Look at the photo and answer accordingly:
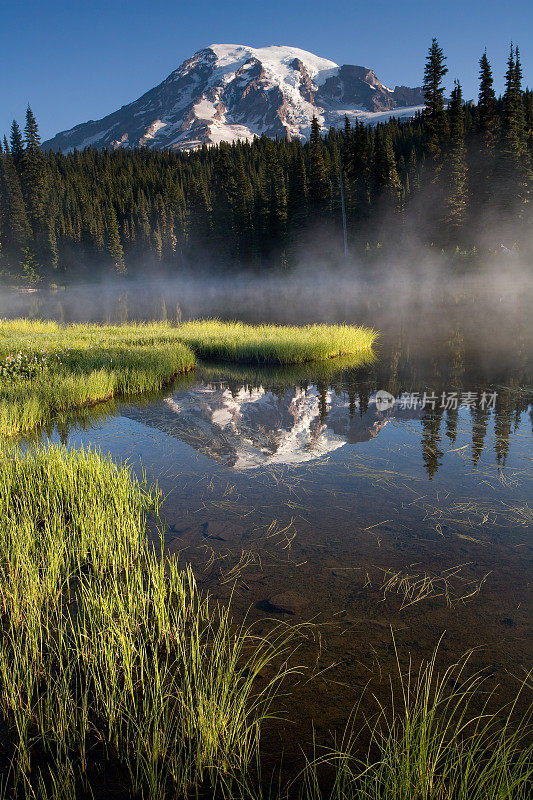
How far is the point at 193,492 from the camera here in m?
8.67

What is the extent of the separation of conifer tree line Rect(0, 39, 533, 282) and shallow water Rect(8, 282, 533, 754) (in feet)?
162

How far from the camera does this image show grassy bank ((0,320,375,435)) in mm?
14242

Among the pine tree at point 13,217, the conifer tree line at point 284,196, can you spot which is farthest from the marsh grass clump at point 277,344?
the pine tree at point 13,217

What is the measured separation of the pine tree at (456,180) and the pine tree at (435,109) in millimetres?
2840

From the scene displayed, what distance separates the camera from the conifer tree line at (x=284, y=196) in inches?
2253

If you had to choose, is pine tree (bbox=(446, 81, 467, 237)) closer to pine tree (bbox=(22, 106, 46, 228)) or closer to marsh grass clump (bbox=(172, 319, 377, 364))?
marsh grass clump (bbox=(172, 319, 377, 364))

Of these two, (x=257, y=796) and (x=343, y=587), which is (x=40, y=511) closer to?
(x=343, y=587)

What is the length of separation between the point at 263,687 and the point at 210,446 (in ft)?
24.7

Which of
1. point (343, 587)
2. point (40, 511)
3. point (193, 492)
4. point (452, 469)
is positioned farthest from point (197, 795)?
point (452, 469)

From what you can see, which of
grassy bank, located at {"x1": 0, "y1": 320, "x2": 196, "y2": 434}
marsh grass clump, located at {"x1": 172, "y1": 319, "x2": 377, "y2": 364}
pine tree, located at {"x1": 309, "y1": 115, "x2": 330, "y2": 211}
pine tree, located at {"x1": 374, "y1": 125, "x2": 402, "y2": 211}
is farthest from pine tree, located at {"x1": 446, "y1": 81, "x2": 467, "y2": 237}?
grassy bank, located at {"x1": 0, "y1": 320, "x2": 196, "y2": 434}

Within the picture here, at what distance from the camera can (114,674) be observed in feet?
12.2

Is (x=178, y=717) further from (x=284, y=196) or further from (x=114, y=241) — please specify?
(x=114, y=241)

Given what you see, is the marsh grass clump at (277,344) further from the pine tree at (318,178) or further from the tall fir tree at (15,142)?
the tall fir tree at (15,142)

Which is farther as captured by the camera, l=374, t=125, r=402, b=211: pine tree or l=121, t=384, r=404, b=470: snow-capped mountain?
l=374, t=125, r=402, b=211: pine tree
